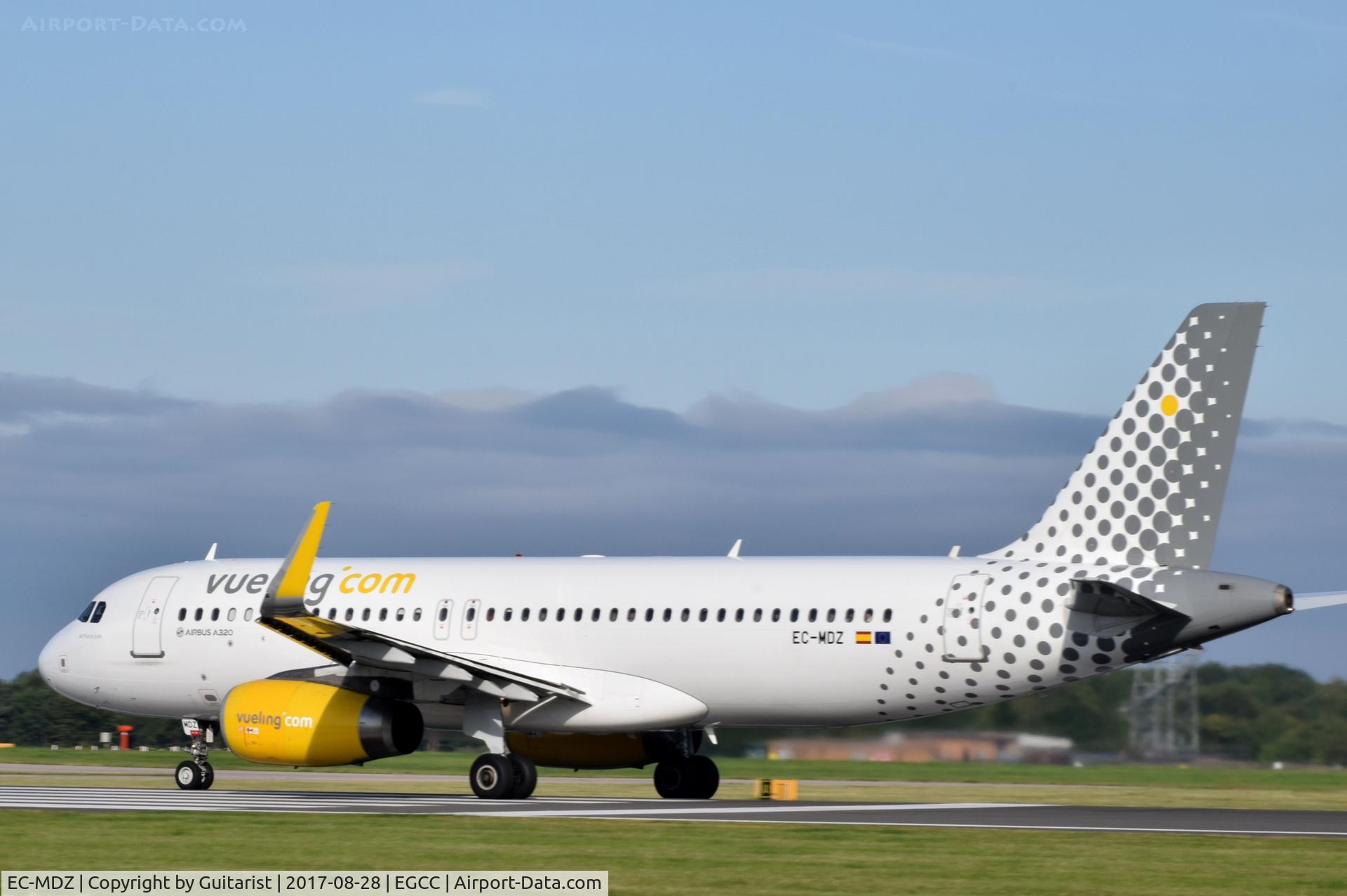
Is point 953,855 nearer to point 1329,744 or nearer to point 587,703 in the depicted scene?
point 587,703

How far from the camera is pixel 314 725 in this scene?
29828 millimetres

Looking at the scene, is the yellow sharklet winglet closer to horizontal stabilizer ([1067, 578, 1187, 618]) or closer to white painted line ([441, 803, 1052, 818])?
white painted line ([441, 803, 1052, 818])

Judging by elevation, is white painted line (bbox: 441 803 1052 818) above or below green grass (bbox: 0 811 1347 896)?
above

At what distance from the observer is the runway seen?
2491cm

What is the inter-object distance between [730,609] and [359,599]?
7.28 metres

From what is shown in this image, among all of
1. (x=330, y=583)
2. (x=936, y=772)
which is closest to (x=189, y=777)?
(x=330, y=583)

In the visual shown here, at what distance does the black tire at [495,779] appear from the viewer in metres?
30.6

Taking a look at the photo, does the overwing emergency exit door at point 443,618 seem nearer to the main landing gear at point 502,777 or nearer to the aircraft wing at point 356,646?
the aircraft wing at point 356,646

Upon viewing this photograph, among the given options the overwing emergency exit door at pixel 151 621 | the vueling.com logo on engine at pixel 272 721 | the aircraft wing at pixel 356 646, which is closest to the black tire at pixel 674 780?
Answer: the aircraft wing at pixel 356 646

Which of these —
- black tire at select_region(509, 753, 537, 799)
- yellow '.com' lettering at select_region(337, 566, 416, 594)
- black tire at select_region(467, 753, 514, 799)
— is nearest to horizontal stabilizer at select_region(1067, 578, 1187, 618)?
black tire at select_region(509, 753, 537, 799)

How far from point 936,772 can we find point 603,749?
1532 centimetres

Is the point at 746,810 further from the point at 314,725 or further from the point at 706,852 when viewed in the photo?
the point at 706,852

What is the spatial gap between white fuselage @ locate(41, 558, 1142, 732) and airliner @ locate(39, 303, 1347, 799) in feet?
0.12

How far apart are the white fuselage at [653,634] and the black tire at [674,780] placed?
1.84 meters
